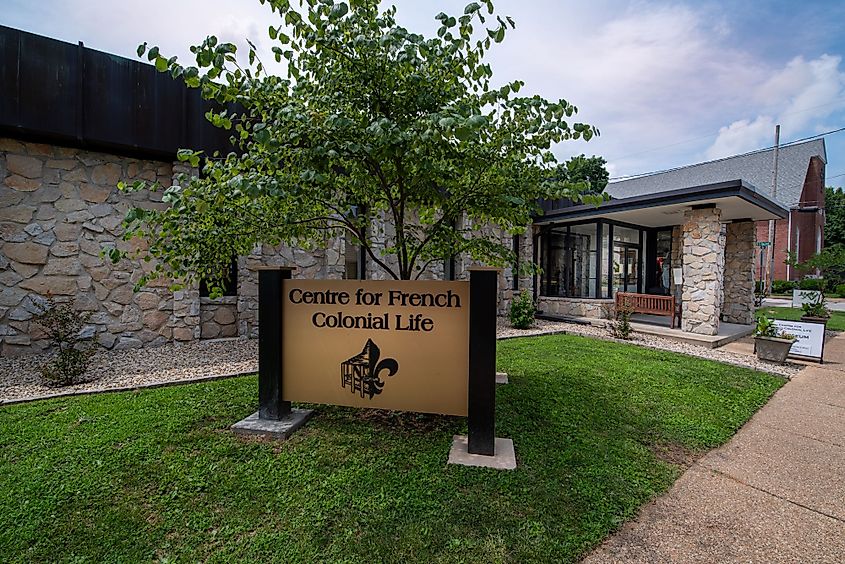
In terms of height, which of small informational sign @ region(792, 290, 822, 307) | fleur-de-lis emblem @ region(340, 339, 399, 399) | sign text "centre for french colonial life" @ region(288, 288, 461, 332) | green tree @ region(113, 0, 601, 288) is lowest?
fleur-de-lis emblem @ region(340, 339, 399, 399)

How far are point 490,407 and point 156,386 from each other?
146 inches

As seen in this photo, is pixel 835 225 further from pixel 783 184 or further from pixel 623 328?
pixel 623 328

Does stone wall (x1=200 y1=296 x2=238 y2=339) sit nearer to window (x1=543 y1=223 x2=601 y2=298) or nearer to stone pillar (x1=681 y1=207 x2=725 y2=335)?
window (x1=543 y1=223 x2=601 y2=298)

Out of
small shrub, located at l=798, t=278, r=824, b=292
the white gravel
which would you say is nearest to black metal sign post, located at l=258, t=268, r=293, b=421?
the white gravel

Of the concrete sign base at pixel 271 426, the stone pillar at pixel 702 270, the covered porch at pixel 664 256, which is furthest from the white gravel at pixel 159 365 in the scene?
the concrete sign base at pixel 271 426

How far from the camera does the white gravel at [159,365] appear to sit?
423 cm

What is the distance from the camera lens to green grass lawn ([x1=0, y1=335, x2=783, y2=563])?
1960mm

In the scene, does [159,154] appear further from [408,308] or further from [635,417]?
[635,417]

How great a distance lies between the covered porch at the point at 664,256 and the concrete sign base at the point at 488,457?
612cm

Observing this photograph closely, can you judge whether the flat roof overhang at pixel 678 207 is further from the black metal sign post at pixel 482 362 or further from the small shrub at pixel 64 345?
the small shrub at pixel 64 345

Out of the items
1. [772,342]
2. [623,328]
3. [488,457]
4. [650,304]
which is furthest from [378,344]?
[650,304]

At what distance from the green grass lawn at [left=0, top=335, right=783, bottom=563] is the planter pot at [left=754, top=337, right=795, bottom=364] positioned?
9.53 feet

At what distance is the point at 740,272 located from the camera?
33.2 ft

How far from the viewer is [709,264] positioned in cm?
788
